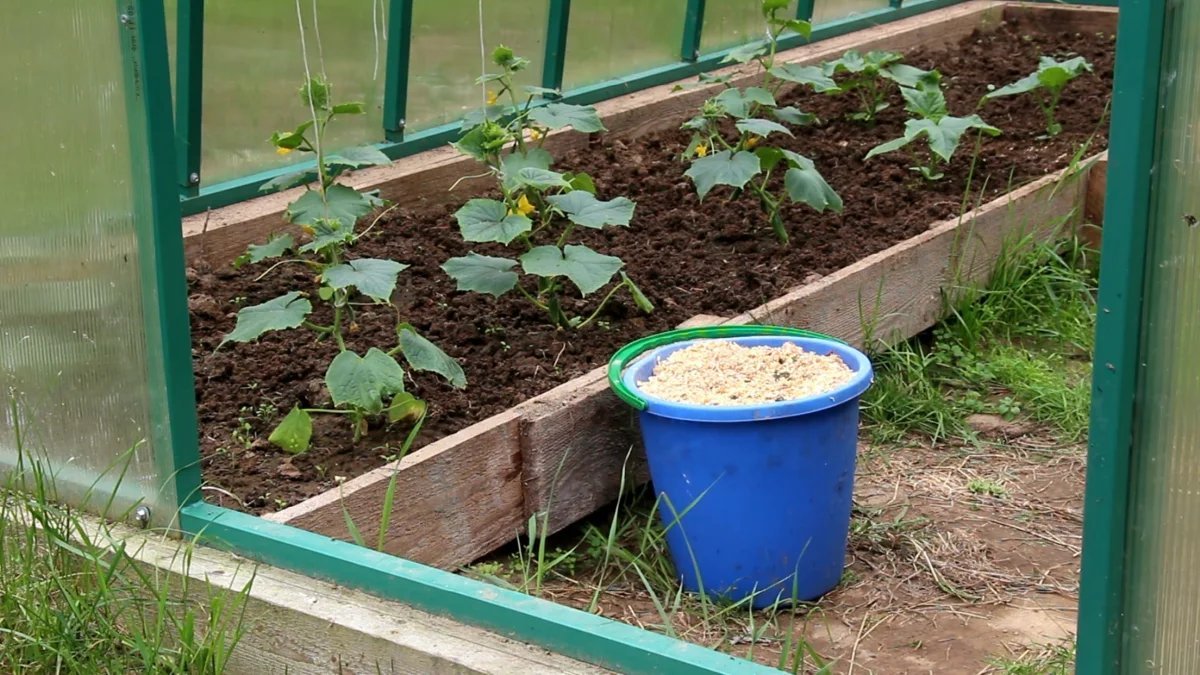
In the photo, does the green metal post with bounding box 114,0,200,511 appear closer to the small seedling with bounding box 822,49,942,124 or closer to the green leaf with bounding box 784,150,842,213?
the green leaf with bounding box 784,150,842,213

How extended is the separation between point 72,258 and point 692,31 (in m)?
3.72

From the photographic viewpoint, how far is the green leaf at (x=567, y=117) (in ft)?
13.1

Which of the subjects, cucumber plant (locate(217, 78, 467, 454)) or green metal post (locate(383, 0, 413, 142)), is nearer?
cucumber plant (locate(217, 78, 467, 454))

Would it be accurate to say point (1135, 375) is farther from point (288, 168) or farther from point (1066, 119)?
point (1066, 119)

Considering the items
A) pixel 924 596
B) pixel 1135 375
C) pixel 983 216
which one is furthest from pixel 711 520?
pixel 983 216

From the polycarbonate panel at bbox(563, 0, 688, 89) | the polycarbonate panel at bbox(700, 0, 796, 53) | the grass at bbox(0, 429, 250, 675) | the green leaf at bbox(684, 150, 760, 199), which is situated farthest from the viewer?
the polycarbonate panel at bbox(700, 0, 796, 53)

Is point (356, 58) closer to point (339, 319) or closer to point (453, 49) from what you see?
point (453, 49)

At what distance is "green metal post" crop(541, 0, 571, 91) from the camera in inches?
216

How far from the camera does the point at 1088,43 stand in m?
6.92

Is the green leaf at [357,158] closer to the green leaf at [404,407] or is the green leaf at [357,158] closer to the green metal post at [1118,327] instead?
the green leaf at [404,407]

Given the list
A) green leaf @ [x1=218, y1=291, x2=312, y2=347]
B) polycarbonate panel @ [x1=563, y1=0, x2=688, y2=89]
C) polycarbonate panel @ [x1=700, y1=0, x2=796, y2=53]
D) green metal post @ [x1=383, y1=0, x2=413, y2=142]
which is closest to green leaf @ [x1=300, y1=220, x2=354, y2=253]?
green leaf @ [x1=218, y1=291, x2=312, y2=347]

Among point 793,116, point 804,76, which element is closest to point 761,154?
point 793,116

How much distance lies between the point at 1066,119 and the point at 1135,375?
4124 millimetres

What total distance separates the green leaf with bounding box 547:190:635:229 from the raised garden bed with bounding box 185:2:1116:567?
302 millimetres
